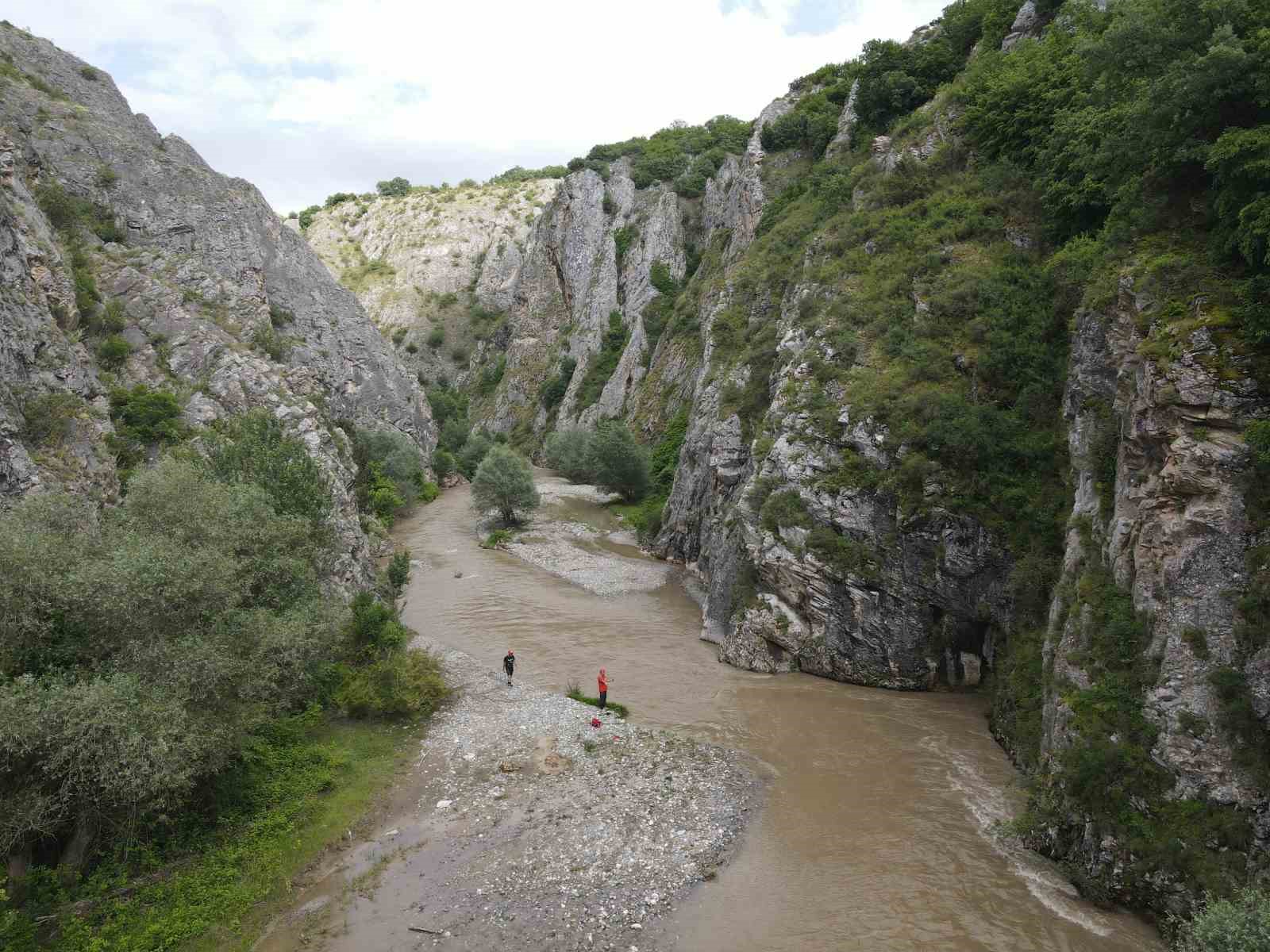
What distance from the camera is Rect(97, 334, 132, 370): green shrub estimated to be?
31.7m

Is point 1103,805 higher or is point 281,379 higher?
point 281,379

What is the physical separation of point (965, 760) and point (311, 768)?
1569 cm

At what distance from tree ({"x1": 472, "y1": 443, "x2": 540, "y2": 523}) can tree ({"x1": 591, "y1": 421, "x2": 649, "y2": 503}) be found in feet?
17.0

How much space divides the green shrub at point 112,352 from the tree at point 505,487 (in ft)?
68.4

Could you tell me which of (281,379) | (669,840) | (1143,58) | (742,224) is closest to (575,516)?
(281,379)

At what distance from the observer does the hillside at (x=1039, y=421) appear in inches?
468

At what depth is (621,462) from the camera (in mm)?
49906

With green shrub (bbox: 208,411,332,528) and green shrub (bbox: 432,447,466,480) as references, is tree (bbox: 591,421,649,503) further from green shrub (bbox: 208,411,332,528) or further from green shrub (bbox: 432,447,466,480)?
green shrub (bbox: 208,411,332,528)

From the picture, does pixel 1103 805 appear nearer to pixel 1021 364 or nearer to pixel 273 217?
pixel 1021 364

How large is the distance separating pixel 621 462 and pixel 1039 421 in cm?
3127

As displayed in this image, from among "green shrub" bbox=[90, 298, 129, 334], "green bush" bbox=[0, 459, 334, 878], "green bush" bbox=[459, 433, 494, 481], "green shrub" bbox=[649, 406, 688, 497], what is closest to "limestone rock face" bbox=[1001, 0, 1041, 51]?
"green shrub" bbox=[649, 406, 688, 497]

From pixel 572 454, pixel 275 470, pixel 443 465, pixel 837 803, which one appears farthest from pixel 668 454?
pixel 837 803

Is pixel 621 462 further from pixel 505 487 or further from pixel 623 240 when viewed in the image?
pixel 623 240

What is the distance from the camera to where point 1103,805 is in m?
12.1
